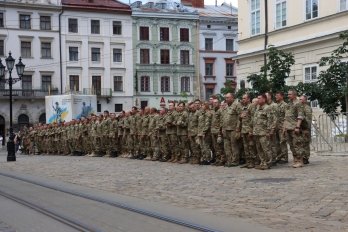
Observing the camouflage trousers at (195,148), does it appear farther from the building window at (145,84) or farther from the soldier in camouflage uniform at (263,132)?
the building window at (145,84)

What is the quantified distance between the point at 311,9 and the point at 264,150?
19.4 metres

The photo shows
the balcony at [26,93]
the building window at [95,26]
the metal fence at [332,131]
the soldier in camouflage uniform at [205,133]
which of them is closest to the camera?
the soldier in camouflage uniform at [205,133]

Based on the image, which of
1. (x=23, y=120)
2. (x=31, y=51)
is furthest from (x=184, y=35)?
(x=23, y=120)

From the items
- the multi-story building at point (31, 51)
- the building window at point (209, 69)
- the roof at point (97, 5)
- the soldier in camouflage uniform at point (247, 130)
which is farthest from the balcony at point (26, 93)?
the soldier in camouflage uniform at point (247, 130)

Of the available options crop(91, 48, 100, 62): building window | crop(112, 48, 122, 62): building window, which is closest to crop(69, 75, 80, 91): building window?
crop(91, 48, 100, 62): building window

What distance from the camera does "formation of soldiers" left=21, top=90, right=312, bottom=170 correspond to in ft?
51.6

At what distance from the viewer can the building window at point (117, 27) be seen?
6756 cm

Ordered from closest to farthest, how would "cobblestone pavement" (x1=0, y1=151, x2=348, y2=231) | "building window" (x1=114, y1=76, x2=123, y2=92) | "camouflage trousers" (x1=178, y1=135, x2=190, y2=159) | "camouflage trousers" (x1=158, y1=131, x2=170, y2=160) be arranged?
1. "cobblestone pavement" (x1=0, y1=151, x2=348, y2=231)
2. "camouflage trousers" (x1=178, y1=135, x2=190, y2=159)
3. "camouflage trousers" (x1=158, y1=131, x2=170, y2=160)
4. "building window" (x1=114, y1=76, x2=123, y2=92)

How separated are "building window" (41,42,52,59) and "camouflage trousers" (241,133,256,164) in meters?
50.8

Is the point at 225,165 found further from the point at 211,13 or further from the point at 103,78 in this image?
the point at 211,13

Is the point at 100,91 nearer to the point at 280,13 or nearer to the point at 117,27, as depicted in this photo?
the point at 117,27

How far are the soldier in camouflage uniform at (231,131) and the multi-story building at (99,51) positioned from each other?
161 ft

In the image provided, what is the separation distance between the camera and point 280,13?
35781 millimetres

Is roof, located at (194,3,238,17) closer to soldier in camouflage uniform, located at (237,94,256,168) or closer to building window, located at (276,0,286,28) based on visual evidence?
building window, located at (276,0,286,28)
